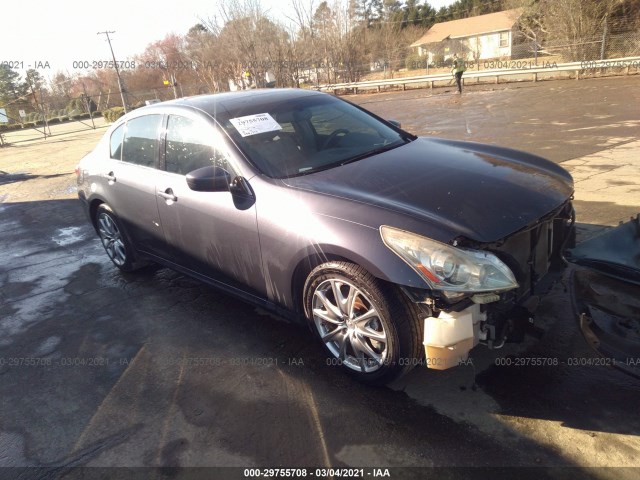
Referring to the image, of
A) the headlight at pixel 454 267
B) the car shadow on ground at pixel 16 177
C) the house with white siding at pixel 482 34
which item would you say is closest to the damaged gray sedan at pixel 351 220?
the headlight at pixel 454 267

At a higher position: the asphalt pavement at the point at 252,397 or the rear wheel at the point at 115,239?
the rear wheel at the point at 115,239

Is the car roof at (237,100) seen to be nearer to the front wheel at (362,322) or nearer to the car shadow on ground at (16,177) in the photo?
the front wheel at (362,322)

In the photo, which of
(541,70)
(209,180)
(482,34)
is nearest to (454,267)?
(209,180)

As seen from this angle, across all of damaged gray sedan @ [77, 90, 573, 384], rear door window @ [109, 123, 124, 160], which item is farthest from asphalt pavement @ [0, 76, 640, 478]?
rear door window @ [109, 123, 124, 160]

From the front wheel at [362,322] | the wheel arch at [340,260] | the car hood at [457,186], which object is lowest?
the front wheel at [362,322]

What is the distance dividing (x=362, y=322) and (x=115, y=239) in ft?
10.9

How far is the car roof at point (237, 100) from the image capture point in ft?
12.3

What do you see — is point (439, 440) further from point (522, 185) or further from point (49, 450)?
point (49, 450)

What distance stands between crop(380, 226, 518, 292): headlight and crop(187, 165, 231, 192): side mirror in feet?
4.59

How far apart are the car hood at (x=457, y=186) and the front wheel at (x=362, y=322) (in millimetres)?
397

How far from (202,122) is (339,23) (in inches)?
1215

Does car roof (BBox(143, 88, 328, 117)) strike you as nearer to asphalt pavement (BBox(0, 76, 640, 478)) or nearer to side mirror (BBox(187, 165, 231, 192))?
side mirror (BBox(187, 165, 231, 192))

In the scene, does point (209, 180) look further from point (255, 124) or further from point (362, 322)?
point (362, 322)

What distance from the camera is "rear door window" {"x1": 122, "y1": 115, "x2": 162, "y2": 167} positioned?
4086 millimetres
